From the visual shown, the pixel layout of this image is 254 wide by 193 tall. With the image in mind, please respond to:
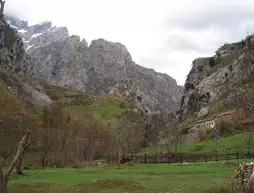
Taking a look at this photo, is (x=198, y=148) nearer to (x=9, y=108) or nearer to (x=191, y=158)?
(x=191, y=158)

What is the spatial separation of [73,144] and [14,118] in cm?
1889

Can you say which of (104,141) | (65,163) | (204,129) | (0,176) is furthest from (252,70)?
(0,176)

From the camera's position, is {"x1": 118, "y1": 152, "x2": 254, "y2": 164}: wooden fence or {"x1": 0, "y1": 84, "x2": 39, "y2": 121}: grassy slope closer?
{"x1": 118, "y1": 152, "x2": 254, "y2": 164}: wooden fence

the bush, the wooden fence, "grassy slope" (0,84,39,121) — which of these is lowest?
the wooden fence

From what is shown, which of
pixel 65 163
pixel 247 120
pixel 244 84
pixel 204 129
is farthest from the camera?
pixel 244 84

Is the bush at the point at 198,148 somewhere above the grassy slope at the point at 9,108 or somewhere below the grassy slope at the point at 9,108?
below

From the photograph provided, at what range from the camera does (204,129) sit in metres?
149

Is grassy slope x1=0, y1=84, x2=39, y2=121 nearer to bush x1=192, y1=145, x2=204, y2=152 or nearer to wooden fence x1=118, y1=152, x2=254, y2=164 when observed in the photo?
wooden fence x1=118, y1=152, x2=254, y2=164

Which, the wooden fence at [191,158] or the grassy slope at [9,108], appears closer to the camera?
the wooden fence at [191,158]

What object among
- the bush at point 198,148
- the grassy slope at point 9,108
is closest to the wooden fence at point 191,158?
the bush at point 198,148

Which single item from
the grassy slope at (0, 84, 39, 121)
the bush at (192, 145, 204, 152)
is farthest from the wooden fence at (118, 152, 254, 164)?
the grassy slope at (0, 84, 39, 121)

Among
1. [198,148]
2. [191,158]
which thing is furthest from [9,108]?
[191,158]

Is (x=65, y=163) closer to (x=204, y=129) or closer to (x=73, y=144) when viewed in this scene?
(x=73, y=144)

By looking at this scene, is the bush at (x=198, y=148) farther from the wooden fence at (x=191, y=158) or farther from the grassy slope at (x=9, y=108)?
the grassy slope at (x=9, y=108)
